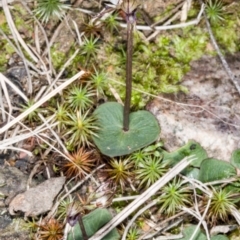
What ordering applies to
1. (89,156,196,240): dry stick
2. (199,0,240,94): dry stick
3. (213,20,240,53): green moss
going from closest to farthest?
Result: (89,156,196,240): dry stick → (199,0,240,94): dry stick → (213,20,240,53): green moss

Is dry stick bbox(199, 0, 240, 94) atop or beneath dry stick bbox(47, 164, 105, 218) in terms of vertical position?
atop

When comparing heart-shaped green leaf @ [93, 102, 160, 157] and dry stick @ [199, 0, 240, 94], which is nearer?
heart-shaped green leaf @ [93, 102, 160, 157]

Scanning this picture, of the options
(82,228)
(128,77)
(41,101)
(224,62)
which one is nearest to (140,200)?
(82,228)

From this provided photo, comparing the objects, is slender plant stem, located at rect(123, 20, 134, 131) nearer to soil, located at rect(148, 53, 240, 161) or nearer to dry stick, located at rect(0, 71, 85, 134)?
soil, located at rect(148, 53, 240, 161)

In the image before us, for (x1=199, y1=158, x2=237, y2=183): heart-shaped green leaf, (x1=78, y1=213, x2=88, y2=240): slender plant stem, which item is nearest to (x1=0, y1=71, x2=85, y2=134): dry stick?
(x1=78, y1=213, x2=88, y2=240): slender plant stem

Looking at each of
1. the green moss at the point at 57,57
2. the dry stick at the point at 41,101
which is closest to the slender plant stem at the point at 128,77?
the dry stick at the point at 41,101

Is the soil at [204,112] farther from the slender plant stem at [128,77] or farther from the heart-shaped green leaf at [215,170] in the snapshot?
the slender plant stem at [128,77]
